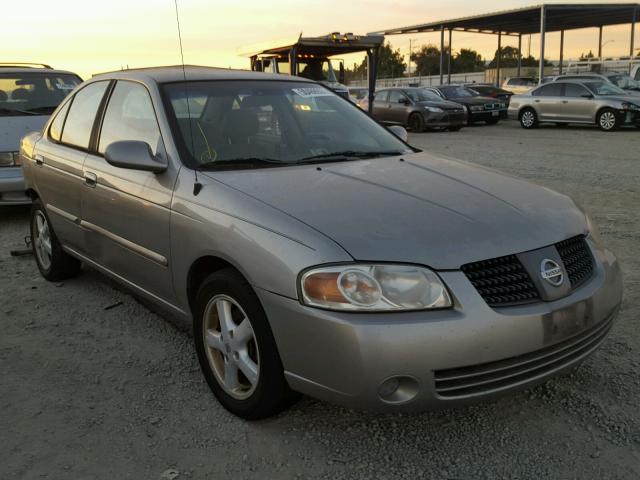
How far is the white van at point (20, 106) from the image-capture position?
6980 millimetres

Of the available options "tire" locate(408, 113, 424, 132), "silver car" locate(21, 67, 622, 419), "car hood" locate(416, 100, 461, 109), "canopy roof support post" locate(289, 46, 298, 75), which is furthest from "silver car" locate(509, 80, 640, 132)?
"silver car" locate(21, 67, 622, 419)

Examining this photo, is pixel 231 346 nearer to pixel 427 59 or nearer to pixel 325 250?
pixel 325 250

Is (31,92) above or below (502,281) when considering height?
above

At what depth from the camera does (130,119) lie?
12.5ft

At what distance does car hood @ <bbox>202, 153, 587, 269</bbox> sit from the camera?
2.48 metres

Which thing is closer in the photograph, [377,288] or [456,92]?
[377,288]

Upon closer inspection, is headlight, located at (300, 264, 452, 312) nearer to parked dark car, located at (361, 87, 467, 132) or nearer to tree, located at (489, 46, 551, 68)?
parked dark car, located at (361, 87, 467, 132)

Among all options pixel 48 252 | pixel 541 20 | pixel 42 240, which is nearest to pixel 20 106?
pixel 42 240

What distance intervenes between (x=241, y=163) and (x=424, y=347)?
4.92 feet

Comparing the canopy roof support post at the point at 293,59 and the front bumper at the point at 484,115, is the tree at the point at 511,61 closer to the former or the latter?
the front bumper at the point at 484,115

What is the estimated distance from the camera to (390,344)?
230cm

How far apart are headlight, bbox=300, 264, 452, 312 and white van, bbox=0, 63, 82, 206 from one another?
18.4ft

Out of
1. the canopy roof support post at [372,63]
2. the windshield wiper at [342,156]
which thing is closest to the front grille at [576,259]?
the windshield wiper at [342,156]

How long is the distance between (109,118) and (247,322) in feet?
6.54
